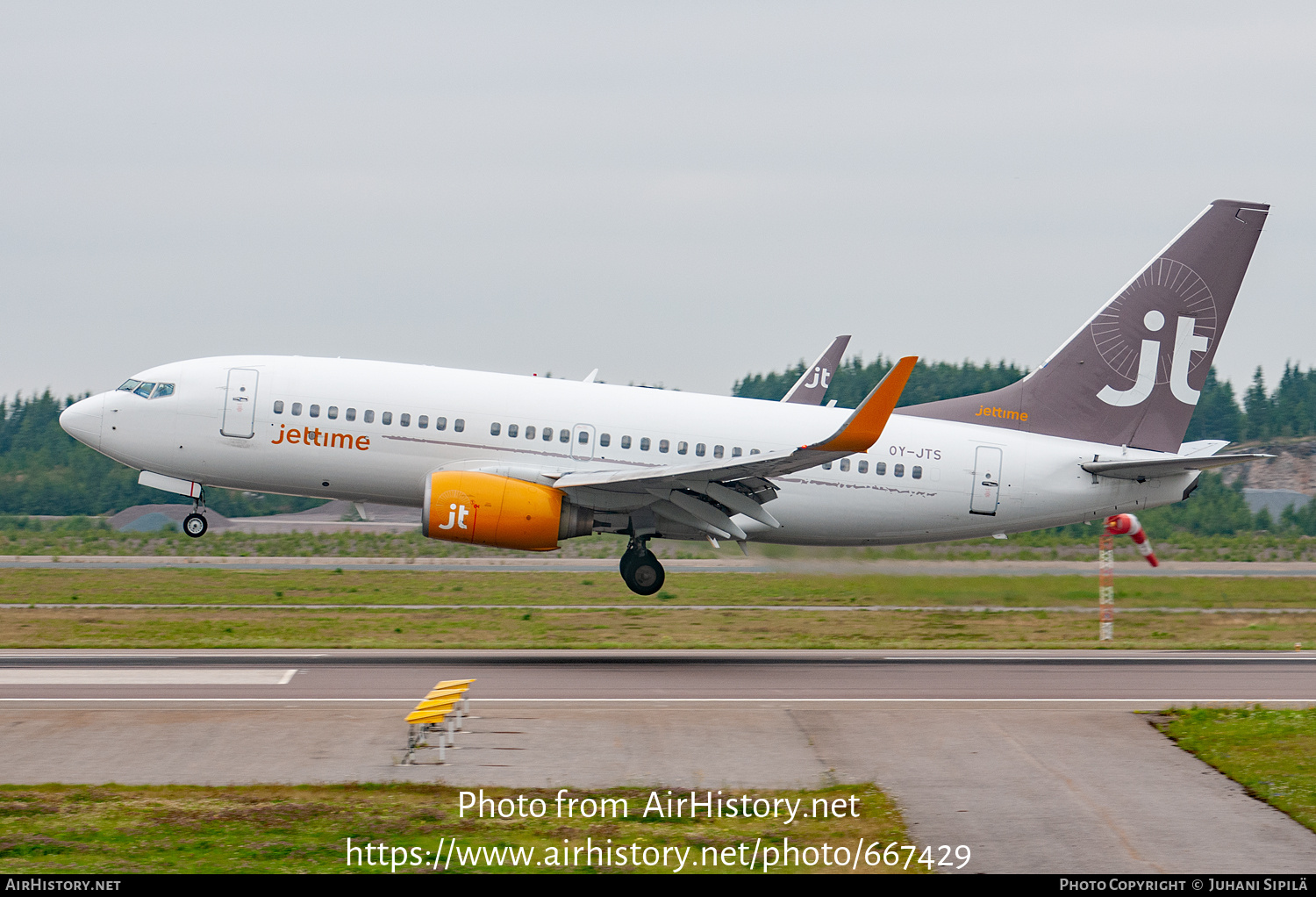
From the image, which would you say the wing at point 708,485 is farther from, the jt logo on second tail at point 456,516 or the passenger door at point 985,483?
the passenger door at point 985,483

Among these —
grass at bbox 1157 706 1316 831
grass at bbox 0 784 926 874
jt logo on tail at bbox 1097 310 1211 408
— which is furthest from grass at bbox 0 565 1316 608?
grass at bbox 0 784 926 874

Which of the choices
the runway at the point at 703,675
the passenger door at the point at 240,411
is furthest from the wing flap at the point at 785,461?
the passenger door at the point at 240,411

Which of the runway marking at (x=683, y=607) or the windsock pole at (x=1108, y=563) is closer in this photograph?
the windsock pole at (x=1108, y=563)

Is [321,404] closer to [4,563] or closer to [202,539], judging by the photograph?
[4,563]

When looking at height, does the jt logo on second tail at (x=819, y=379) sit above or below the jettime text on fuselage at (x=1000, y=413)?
above

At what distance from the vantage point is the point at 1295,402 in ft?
384

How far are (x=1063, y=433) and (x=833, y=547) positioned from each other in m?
5.51

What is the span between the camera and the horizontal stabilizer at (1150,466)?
84.4 feet

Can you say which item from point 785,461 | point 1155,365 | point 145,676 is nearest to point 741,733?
point 785,461

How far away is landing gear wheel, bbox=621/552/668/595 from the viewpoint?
26.3 metres

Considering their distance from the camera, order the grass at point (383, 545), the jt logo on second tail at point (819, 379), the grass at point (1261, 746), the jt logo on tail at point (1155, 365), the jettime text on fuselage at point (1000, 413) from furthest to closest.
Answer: the grass at point (383, 545)
the jt logo on second tail at point (819, 379)
the jettime text on fuselage at point (1000, 413)
the jt logo on tail at point (1155, 365)
the grass at point (1261, 746)

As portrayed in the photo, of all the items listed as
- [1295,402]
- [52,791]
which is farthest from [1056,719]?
[1295,402]

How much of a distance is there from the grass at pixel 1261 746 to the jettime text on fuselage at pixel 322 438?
15262mm

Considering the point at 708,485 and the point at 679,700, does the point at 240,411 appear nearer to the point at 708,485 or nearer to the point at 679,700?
the point at 708,485
